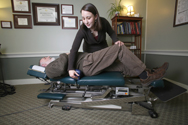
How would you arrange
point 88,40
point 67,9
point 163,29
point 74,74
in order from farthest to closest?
point 67,9 < point 163,29 < point 88,40 < point 74,74

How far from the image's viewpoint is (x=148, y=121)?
100cm

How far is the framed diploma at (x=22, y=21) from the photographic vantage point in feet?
7.09

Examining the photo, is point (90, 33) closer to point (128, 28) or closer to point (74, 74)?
point (74, 74)

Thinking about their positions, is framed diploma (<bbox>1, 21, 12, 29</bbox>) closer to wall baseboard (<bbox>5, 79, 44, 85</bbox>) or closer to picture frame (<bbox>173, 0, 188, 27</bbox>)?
wall baseboard (<bbox>5, 79, 44, 85</bbox>)

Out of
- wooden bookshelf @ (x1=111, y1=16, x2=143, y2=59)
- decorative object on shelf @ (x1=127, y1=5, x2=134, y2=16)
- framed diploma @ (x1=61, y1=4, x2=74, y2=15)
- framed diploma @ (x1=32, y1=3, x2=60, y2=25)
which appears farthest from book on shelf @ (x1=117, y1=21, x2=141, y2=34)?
framed diploma @ (x1=32, y1=3, x2=60, y2=25)

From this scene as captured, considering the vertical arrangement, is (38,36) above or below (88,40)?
above

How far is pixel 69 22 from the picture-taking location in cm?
233

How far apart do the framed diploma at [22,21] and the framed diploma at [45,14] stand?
122 mm

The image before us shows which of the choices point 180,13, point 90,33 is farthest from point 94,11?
point 180,13

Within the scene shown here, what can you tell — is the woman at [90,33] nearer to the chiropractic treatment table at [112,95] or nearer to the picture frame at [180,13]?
the chiropractic treatment table at [112,95]

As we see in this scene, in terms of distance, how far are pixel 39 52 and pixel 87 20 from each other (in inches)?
65.1

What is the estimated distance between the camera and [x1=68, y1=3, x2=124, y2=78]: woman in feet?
3.56

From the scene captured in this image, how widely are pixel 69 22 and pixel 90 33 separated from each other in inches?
51.3

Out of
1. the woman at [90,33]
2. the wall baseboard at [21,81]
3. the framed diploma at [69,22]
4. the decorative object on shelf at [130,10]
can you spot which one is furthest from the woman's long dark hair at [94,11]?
the wall baseboard at [21,81]
